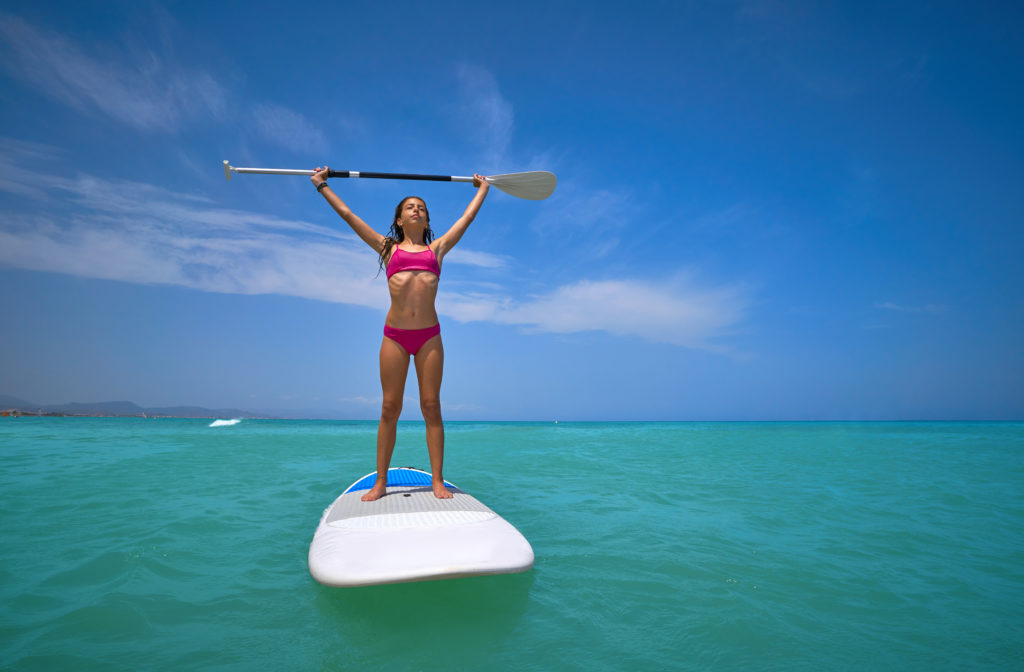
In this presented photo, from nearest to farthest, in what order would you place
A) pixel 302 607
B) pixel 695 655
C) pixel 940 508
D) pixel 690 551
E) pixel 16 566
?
pixel 695 655 → pixel 302 607 → pixel 16 566 → pixel 690 551 → pixel 940 508

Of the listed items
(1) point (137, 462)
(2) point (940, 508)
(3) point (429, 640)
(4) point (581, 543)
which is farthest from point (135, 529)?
(2) point (940, 508)

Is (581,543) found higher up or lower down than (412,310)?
lower down

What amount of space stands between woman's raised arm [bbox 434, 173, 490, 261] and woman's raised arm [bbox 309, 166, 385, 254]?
1.82 ft

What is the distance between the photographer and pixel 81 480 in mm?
6988

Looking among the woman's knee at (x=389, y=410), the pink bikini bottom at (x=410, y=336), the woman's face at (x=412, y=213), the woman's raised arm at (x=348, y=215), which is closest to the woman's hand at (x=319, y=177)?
the woman's raised arm at (x=348, y=215)

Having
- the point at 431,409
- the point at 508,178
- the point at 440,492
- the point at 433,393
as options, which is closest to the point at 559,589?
the point at 440,492

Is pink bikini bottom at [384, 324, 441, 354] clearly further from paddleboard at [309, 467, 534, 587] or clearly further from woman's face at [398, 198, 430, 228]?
paddleboard at [309, 467, 534, 587]

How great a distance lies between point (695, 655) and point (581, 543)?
1826 millimetres

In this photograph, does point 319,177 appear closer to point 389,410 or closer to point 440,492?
point 389,410

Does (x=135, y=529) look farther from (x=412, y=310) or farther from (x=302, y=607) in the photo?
(x=412, y=310)

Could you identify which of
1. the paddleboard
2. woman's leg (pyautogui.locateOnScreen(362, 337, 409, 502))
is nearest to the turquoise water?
the paddleboard

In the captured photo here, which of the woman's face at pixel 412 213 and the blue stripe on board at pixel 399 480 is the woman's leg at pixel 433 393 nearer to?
the blue stripe on board at pixel 399 480

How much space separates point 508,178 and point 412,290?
176 cm

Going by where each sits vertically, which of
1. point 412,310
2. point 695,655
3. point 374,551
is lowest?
point 695,655
